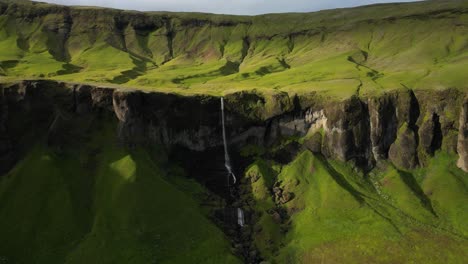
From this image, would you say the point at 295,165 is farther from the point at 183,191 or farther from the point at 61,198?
the point at 61,198

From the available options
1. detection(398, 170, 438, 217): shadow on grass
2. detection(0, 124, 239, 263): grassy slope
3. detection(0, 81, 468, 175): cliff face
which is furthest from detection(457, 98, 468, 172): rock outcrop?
detection(0, 124, 239, 263): grassy slope

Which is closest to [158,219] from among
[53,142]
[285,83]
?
[53,142]

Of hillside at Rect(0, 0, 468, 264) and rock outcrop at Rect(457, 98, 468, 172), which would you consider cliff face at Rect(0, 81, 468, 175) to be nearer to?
rock outcrop at Rect(457, 98, 468, 172)

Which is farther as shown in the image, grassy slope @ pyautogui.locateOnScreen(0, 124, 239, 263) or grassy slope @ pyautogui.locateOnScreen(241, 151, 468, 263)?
grassy slope @ pyautogui.locateOnScreen(241, 151, 468, 263)

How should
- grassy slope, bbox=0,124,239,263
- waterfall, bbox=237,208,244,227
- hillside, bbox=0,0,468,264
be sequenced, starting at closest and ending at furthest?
1. grassy slope, bbox=0,124,239,263
2. hillside, bbox=0,0,468,264
3. waterfall, bbox=237,208,244,227

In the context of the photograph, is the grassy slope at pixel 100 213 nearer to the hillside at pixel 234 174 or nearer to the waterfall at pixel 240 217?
the hillside at pixel 234 174

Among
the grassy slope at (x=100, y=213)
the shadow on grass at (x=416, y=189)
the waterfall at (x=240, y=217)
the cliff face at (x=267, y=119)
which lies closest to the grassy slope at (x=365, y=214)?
the shadow on grass at (x=416, y=189)
